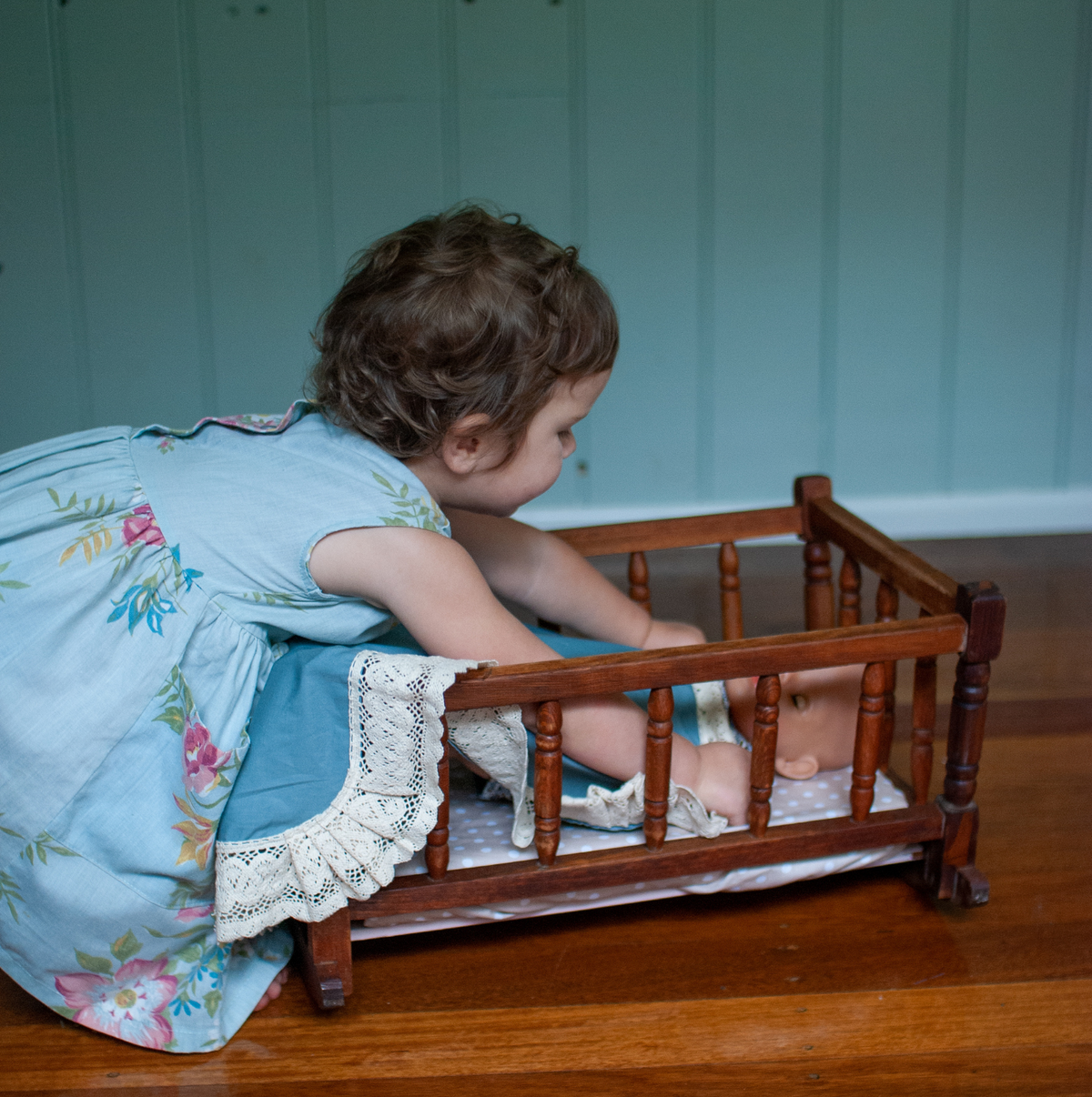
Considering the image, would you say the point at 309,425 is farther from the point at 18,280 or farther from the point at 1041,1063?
the point at 18,280

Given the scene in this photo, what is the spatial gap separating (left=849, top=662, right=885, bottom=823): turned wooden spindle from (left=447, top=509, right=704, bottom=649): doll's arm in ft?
0.82

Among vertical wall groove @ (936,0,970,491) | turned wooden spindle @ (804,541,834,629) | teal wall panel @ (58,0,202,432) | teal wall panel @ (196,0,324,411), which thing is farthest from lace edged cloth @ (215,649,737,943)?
vertical wall groove @ (936,0,970,491)

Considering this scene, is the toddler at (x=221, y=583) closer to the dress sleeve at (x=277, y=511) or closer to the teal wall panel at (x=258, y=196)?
the dress sleeve at (x=277, y=511)

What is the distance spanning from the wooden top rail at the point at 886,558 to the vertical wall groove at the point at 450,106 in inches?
42.9

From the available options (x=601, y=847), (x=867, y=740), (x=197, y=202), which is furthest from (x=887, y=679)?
(x=197, y=202)

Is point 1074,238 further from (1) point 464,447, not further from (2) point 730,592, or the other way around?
(1) point 464,447

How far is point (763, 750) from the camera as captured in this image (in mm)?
1006

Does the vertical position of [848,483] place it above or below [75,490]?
below

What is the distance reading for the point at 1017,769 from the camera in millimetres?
1366

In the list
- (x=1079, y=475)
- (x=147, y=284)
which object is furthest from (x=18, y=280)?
(x=1079, y=475)

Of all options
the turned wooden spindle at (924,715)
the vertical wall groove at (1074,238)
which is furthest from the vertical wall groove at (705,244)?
the turned wooden spindle at (924,715)

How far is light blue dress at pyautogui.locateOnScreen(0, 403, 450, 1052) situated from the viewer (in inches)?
36.1

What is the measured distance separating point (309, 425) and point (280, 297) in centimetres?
119

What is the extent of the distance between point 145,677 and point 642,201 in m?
1.49
